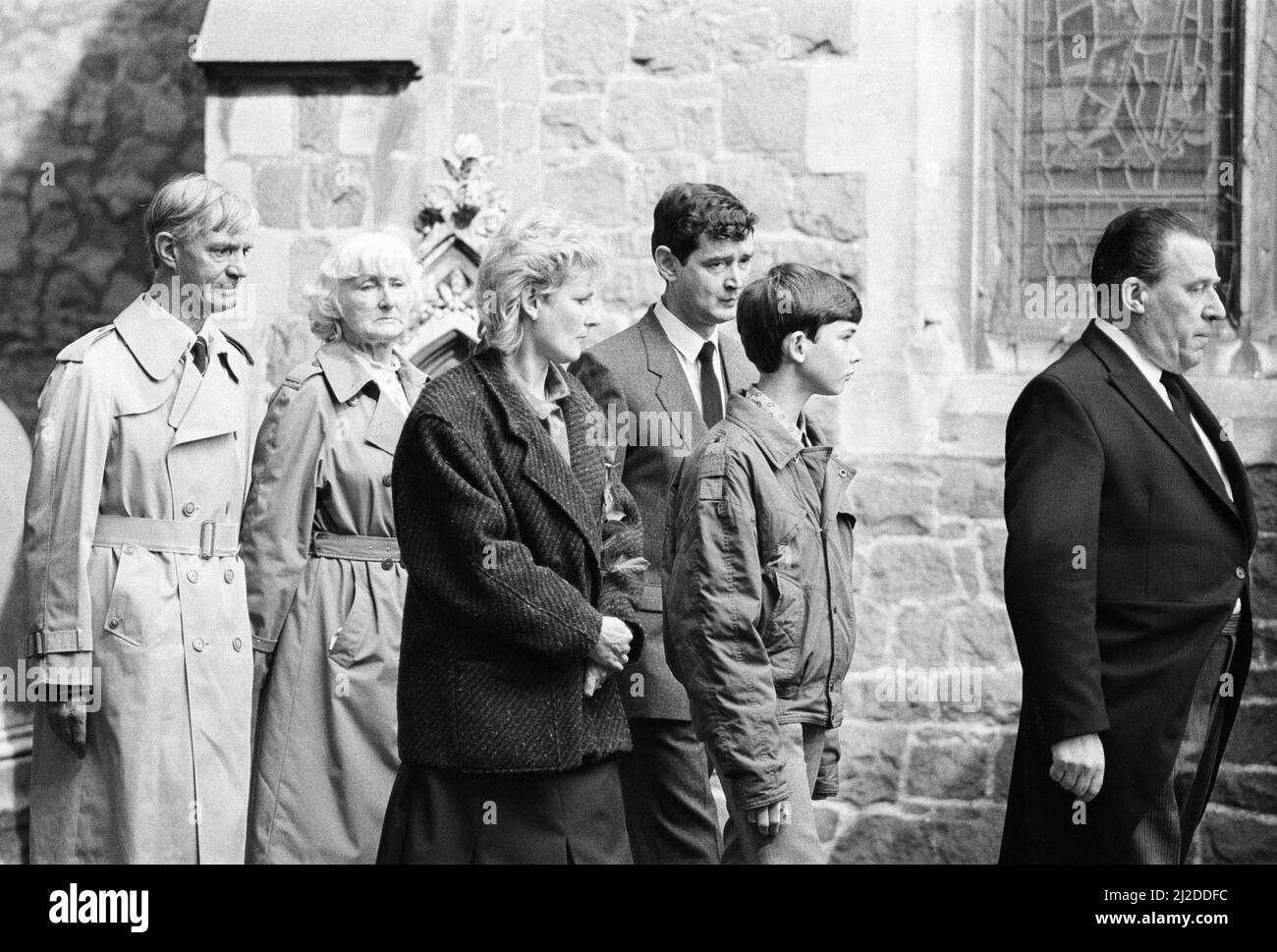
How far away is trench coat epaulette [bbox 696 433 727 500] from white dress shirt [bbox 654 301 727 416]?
3.22 ft

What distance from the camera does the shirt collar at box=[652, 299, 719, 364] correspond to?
4.69m

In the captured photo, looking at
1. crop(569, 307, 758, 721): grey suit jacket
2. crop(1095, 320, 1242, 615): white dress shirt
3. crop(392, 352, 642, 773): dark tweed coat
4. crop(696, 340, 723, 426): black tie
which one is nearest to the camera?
crop(392, 352, 642, 773): dark tweed coat

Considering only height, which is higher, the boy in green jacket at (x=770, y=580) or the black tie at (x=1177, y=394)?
the black tie at (x=1177, y=394)

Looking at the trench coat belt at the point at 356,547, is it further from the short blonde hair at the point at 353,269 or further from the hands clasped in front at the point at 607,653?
the hands clasped in front at the point at 607,653

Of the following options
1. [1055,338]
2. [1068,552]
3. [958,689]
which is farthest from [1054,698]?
[1055,338]

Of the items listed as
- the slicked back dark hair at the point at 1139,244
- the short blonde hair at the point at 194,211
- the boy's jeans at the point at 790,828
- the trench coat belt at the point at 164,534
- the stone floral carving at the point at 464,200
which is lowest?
the boy's jeans at the point at 790,828

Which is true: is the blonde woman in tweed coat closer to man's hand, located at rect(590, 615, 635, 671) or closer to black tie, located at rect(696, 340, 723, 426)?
man's hand, located at rect(590, 615, 635, 671)

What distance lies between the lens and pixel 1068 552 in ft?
12.3

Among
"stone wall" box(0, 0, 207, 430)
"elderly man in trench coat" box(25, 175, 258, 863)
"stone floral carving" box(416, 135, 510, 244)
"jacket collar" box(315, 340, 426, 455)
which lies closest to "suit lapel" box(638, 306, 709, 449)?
"jacket collar" box(315, 340, 426, 455)

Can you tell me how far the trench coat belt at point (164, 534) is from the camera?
4156mm

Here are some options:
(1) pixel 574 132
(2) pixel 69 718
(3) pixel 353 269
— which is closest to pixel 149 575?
(2) pixel 69 718

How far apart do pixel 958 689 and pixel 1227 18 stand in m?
2.50

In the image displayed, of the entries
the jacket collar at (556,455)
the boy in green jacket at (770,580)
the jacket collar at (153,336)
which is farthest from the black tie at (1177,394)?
the jacket collar at (153,336)

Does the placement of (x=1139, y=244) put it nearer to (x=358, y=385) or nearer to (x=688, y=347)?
(x=688, y=347)
